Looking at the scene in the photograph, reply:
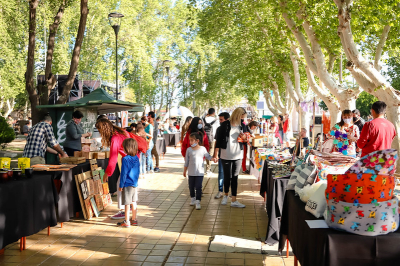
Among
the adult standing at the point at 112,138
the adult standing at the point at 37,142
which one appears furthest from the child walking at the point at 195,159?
the adult standing at the point at 37,142

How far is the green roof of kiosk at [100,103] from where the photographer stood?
506 inches

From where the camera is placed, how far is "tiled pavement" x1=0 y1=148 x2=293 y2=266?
5430mm

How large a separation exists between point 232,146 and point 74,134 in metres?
3.37

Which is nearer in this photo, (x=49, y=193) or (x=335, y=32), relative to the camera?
(x=49, y=193)

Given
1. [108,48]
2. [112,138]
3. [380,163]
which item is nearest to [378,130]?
[380,163]

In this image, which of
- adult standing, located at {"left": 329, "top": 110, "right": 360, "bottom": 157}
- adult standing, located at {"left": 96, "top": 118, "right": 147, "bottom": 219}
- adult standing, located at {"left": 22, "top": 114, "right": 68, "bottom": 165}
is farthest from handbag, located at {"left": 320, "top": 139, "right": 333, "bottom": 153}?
adult standing, located at {"left": 22, "top": 114, "right": 68, "bottom": 165}

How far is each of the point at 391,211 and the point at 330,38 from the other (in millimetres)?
12945

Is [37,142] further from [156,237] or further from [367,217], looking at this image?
[367,217]

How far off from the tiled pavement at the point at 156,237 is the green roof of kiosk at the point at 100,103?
4.29 meters

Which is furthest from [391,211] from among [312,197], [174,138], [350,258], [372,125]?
[174,138]

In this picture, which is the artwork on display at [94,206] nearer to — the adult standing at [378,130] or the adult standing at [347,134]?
the adult standing at [347,134]

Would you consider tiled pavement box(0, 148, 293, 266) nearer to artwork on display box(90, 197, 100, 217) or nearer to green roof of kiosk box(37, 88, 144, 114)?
artwork on display box(90, 197, 100, 217)

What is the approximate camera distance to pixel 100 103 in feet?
41.0

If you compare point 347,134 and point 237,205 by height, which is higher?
point 347,134
